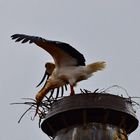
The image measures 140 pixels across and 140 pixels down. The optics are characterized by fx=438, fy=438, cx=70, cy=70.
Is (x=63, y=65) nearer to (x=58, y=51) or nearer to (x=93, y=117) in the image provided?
(x=58, y=51)

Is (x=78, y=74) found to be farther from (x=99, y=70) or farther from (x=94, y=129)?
(x=94, y=129)

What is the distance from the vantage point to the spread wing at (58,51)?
4.39 m

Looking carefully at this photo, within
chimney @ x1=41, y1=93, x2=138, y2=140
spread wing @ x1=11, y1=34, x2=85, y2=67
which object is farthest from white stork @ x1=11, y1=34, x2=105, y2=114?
chimney @ x1=41, y1=93, x2=138, y2=140

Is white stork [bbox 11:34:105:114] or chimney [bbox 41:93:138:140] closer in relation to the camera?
chimney [bbox 41:93:138:140]

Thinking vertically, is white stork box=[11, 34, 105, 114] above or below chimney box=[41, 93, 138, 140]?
above

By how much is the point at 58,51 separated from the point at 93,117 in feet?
3.44

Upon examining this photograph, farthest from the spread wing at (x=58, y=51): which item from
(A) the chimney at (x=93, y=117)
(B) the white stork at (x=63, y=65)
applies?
(A) the chimney at (x=93, y=117)

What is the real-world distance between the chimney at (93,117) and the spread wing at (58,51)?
2.33 ft

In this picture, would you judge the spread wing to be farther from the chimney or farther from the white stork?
the chimney

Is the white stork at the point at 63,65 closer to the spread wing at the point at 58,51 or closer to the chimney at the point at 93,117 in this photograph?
the spread wing at the point at 58,51

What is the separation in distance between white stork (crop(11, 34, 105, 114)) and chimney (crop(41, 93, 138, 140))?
0.66 metres

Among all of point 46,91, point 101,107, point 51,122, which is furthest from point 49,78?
point 101,107

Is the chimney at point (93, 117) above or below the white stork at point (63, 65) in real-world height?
below

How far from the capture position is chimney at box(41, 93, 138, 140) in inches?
143
